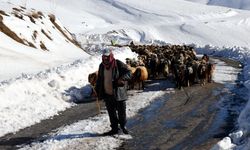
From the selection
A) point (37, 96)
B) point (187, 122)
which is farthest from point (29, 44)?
point (187, 122)

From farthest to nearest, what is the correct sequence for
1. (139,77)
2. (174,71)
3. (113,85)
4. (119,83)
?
1. (174,71)
2. (139,77)
3. (113,85)
4. (119,83)

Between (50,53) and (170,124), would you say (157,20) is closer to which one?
(50,53)

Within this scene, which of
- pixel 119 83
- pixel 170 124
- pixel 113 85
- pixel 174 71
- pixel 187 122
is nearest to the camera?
pixel 119 83

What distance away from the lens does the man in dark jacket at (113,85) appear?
12.0 metres

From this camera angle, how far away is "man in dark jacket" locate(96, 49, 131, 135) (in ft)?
39.2

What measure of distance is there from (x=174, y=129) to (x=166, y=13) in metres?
123

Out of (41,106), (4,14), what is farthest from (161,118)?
(4,14)

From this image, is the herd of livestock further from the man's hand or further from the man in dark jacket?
the man's hand

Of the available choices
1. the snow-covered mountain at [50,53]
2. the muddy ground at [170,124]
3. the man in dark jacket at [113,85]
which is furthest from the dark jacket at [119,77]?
the snow-covered mountain at [50,53]

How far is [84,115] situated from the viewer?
48.8ft

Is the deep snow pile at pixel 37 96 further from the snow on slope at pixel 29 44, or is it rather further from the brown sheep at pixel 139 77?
the snow on slope at pixel 29 44

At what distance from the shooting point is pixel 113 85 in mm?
11992

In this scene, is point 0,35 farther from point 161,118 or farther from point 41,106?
point 161,118

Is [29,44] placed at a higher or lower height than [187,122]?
higher
